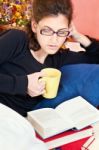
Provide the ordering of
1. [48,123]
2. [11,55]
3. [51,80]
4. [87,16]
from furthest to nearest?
[87,16]
[11,55]
[51,80]
[48,123]

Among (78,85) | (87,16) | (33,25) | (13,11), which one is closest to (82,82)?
(78,85)

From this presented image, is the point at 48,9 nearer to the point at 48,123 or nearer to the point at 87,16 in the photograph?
the point at 48,123

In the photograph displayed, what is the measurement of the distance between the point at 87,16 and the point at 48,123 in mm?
1267

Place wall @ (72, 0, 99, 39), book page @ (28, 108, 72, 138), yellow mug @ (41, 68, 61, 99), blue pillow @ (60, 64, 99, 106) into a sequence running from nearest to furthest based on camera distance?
book page @ (28, 108, 72, 138), yellow mug @ (41, 68, 61, 99), blue pillow @ (60, 64, 99, 106), wall @ (72, 0, 99, 39)

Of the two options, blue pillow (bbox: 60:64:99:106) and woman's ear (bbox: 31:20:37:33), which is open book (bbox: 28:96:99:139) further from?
woman's ear (bbox: 31:20:37:33)

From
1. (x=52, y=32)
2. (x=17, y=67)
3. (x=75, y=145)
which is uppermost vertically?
(x=52, y=32)

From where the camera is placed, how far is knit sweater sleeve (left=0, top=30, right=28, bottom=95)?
111 centimetres

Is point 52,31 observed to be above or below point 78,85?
above

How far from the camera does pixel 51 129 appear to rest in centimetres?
94

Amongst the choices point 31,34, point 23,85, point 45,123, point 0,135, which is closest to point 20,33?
point 31,34

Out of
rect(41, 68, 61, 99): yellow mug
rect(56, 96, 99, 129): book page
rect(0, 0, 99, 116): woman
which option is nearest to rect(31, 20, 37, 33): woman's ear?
rect(0, 0, 99, 116): woman

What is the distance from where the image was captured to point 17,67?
1.23 m

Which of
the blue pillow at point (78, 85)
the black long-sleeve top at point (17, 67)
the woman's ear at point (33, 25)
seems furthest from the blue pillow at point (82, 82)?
the woman's ear at point (33, 25)

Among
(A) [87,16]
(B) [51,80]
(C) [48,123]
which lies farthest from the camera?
(A) [87,16]
